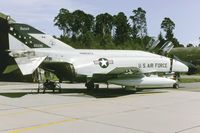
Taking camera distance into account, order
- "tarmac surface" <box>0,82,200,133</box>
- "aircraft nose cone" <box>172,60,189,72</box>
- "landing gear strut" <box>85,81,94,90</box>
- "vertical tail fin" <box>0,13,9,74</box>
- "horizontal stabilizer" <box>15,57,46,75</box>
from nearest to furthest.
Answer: "tarmac surface" <box>0,82,200,133</box> → "horizontal stabilizer" <box>15,57,46,75</box> → "landing gear strut" <box>85,81,94,90</box> → "aircraft nose cone" <box>172,60,189,72</box> → "vertical tail fin" <box>0,13,9,74</box>

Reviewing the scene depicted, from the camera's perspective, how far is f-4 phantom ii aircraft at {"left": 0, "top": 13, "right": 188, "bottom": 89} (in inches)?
703

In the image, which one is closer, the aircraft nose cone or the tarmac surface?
the tarmac surface

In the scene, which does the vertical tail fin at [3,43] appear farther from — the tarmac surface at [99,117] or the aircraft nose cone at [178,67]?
the tarmac surface at [99,117]

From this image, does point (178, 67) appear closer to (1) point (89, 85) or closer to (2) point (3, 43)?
(1) point (89, 85)

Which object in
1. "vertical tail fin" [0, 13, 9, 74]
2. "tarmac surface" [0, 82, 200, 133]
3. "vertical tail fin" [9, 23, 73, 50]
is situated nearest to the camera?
"tarmac surface" [0, 82, 200, 133]

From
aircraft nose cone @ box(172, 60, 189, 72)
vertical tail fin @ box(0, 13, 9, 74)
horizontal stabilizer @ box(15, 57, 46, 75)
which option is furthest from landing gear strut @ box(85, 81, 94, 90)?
vertical tail fin @ box(0, 13, 9, 74)

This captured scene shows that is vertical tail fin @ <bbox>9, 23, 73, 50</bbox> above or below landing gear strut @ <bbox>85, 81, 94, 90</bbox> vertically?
above

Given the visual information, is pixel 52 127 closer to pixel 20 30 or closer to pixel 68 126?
pixel 68 126

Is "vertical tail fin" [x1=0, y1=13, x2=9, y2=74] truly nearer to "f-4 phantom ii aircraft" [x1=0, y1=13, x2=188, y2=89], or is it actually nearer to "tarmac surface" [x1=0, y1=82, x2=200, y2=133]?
"f-4 phantom ii aircraft" [x1=0, y1=13, x2=188, y2=89]

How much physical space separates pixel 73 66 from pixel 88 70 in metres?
0.85

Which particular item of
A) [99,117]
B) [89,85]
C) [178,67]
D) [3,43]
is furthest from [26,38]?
[3,43]

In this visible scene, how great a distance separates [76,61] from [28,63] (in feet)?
9.15

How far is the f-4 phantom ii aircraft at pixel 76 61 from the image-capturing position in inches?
703

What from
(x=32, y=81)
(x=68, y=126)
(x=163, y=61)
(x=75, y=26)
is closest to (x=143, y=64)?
(x=163, y=61)
